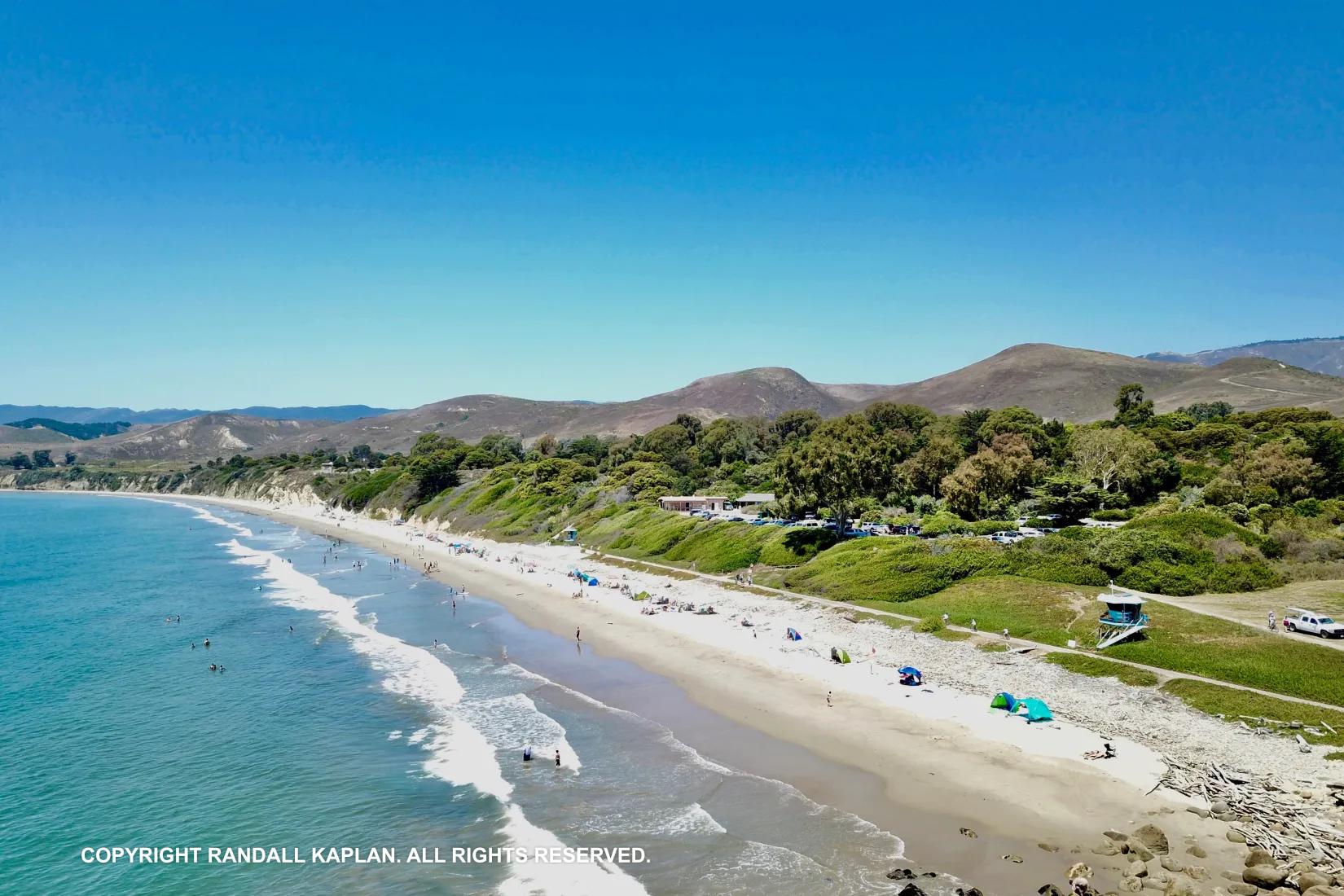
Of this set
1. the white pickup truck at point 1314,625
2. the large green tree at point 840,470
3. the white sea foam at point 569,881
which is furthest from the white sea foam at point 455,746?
the large green tree at point 840,470

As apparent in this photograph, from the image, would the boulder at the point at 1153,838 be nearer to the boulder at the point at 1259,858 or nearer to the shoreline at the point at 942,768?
the shoreline at the point at 942,768

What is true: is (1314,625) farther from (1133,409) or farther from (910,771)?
(1133,409)

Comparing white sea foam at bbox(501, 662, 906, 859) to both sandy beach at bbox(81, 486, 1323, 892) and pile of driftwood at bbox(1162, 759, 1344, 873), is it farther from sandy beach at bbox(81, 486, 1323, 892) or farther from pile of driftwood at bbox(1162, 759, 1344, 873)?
pile of driftwood at bbox(1162, 759, 1344, 873)

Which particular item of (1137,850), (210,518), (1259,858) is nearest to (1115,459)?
(1259,858)

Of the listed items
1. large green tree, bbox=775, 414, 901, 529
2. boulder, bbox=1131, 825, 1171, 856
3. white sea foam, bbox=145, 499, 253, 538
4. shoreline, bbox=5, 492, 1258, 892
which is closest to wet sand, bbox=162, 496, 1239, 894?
shoreline, bbox=5, 492, 1258, 892

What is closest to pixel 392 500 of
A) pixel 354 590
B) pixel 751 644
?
pixel 354 590

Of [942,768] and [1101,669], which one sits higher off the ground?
[1101,669]
